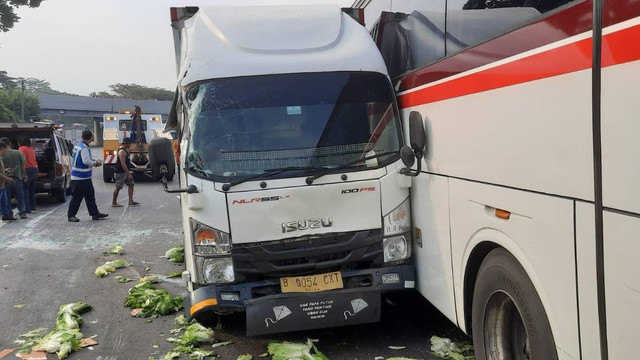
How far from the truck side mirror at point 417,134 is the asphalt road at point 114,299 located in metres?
1.38

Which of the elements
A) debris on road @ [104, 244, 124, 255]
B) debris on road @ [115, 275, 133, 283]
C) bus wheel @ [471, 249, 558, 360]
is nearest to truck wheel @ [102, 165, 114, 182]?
debris on road @ [104, 244, 124, 255]

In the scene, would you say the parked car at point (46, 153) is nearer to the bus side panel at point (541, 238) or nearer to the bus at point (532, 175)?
the bus at point (532, 175)

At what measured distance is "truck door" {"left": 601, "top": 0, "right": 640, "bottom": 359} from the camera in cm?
210

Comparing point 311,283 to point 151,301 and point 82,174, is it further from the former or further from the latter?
point 82,174

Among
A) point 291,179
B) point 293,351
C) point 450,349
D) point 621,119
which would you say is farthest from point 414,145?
point 621,119

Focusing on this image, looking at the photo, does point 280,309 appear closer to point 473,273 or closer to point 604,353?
point 473,273

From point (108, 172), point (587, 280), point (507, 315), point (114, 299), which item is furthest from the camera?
point (108, 172)

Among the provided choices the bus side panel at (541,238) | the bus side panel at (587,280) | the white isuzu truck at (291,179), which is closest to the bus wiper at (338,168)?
the white isuzu truck at (291,179)

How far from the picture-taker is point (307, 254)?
4531 mm

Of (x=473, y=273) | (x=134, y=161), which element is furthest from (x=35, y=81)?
(x=473, y=273)

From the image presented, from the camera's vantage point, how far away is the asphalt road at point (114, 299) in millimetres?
4840

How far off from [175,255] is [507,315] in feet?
19.5

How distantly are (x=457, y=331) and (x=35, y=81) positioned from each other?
147 meters

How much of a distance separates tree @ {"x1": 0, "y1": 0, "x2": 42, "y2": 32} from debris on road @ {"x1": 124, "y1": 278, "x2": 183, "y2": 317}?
65.7 ft
